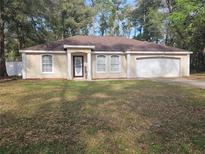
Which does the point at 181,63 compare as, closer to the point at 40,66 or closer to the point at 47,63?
the point at 47,63

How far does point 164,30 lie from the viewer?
38.8 m

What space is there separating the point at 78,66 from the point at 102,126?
16.7 meters

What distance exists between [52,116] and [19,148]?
2360mm

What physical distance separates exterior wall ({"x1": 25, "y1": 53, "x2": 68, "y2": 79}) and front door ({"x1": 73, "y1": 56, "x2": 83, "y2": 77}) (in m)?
1.00

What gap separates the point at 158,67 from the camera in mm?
24391

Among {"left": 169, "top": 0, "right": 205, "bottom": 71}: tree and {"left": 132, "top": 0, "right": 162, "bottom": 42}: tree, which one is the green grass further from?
{"left": 132, "top": 0, "right": 162, "bottom": 42}: tree

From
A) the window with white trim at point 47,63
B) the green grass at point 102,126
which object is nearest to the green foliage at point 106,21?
the window with white trim at point 47,63

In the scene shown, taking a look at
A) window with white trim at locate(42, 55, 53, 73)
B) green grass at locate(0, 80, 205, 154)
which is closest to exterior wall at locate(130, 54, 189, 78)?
window with white trim at locate(42, 55, 53, 73)

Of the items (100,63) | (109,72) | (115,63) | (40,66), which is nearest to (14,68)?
(40,66)

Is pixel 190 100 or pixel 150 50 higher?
pixel 150 50

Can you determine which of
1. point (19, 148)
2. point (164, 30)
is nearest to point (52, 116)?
point (19, 148)

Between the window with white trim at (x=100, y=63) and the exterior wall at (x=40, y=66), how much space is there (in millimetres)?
2885

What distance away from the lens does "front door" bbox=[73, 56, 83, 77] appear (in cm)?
2284

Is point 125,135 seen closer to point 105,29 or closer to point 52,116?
point 52,116
